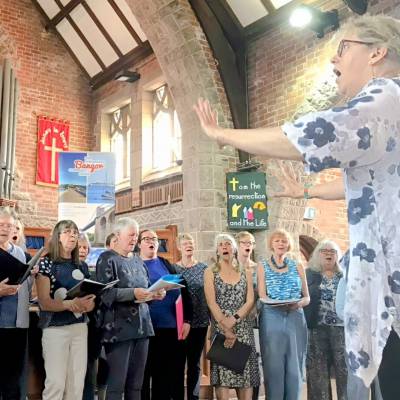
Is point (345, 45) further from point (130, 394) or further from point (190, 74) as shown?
point (190, 74)

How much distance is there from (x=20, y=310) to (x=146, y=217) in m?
5.71

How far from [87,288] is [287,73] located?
4.37 metres

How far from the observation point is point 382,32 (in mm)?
1181

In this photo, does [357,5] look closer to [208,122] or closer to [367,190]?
[208,122]

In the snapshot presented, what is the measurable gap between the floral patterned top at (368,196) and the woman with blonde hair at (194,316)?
3.14 metres

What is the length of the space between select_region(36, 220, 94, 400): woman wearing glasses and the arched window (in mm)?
5640

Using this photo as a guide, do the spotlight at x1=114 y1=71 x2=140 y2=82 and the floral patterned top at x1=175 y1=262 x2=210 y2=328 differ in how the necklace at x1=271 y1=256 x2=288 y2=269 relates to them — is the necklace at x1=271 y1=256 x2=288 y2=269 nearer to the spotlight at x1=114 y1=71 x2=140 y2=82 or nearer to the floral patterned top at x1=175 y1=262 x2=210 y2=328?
the floral patterned top at x1=175 y1=262 x2=210 y2=328

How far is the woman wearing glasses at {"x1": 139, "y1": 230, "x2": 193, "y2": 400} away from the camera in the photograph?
3861 millimetres

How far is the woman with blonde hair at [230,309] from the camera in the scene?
3846 mm

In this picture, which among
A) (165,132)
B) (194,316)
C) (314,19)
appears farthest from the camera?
(165,132)

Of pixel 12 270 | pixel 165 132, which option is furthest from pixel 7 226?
pixel 165 132

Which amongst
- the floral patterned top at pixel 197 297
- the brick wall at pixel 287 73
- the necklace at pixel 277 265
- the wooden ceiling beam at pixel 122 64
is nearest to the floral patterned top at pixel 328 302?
the necklace at pixel 277 265

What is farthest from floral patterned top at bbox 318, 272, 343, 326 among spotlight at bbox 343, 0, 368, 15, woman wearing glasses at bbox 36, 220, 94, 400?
spotlight at bbox 343, 0, 368, 15

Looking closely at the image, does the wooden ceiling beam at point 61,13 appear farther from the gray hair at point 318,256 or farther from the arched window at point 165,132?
the gray hair at point 318,256
